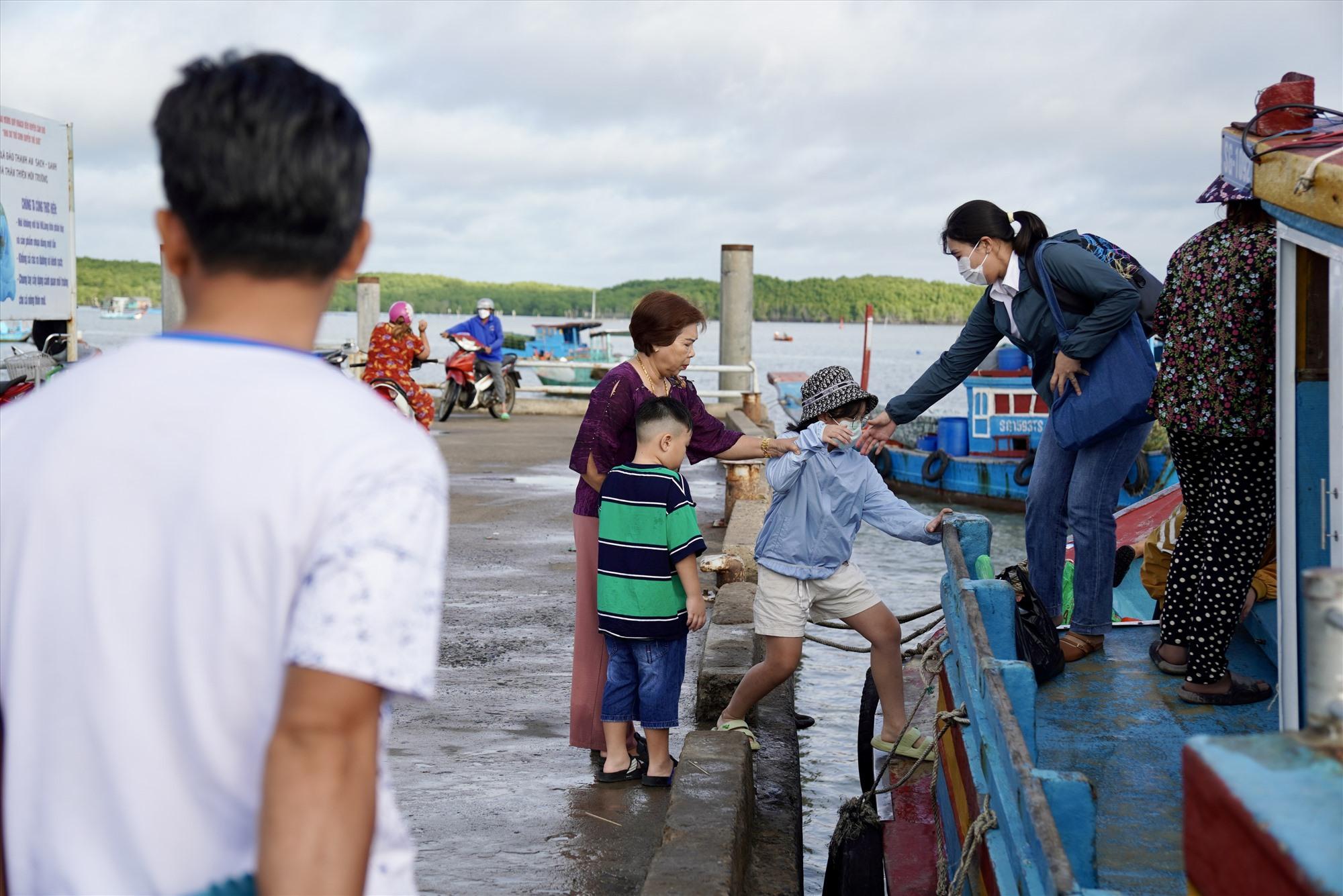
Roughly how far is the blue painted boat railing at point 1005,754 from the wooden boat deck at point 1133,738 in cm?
32

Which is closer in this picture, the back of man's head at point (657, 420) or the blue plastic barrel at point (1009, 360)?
the back of man's head at point (657, 420)

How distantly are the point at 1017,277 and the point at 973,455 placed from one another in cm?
1681

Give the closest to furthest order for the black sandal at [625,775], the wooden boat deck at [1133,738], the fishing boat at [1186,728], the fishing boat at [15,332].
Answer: the fishing boat at [1186,728] → the wooden boat deck at [1133,738] → the black sandal at [625,775] → the fishing boat at [15,332]

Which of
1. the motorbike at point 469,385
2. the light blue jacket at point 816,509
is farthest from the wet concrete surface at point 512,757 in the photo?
the motorbike at point 469,385

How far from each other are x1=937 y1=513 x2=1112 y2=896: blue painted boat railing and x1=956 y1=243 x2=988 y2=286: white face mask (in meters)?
0.91

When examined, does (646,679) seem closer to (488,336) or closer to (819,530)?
(819,530)

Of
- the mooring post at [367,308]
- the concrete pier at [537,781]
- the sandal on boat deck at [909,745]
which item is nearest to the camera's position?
the concrete pier at [537,781]

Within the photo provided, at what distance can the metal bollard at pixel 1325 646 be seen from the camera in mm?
1557

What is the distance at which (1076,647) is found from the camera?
4.80m

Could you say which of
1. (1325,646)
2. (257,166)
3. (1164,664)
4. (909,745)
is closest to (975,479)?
(909,745)

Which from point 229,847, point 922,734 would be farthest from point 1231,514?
point 229,847

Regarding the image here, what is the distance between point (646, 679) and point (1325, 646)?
3.35 meters

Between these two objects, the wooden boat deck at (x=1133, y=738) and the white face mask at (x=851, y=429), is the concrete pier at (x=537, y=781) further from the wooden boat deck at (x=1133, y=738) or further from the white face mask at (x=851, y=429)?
the white face mask at (x=851, y=429)

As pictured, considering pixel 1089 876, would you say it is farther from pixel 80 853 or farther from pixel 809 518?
pixel 809 518
